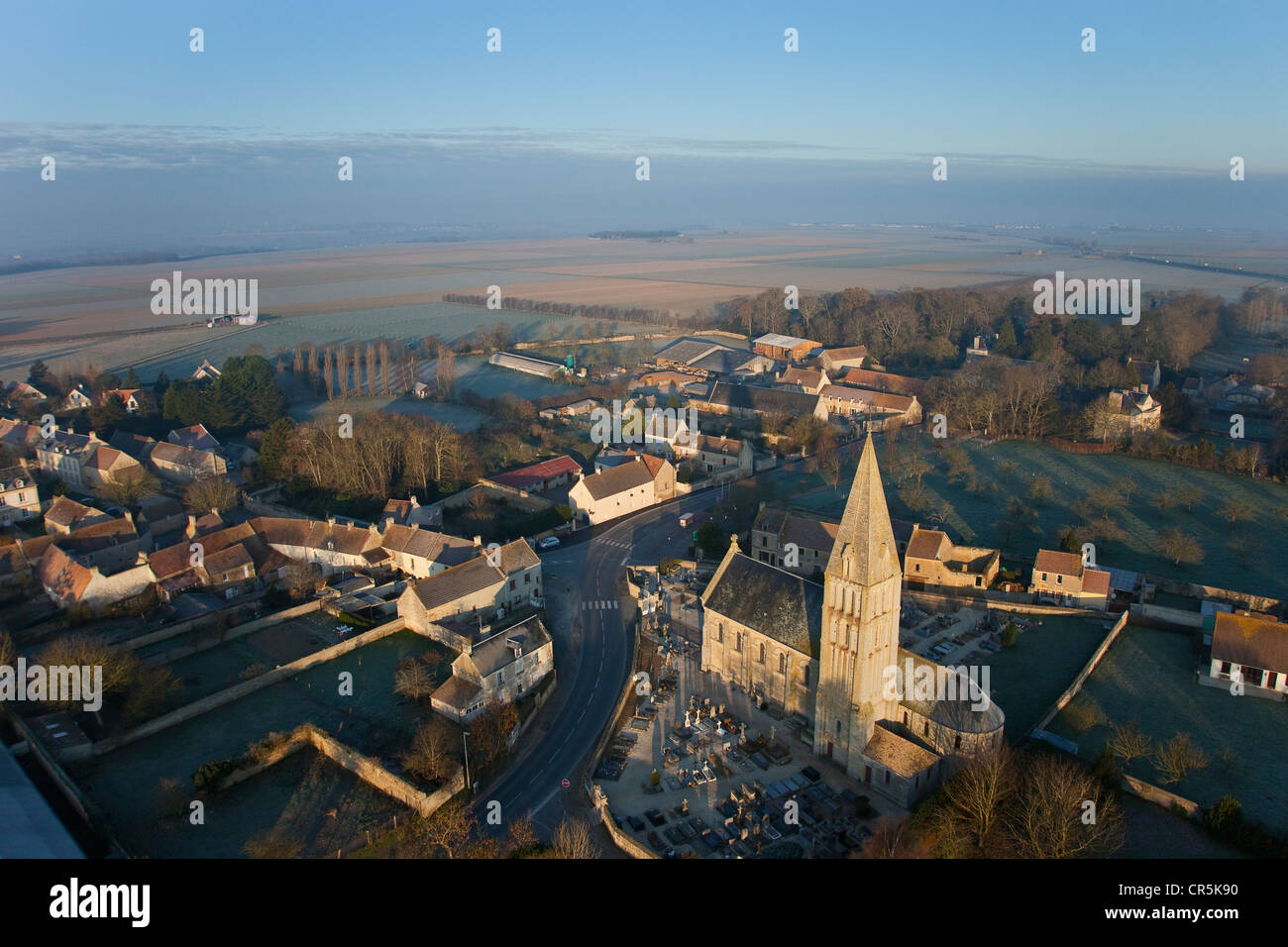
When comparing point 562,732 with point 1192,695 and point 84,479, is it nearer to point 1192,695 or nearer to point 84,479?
point 1192,695

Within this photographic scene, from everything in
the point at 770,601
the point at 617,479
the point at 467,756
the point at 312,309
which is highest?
the point at 312,309

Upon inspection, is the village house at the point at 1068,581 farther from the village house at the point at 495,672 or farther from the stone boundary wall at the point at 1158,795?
the village house at the point at 495,672

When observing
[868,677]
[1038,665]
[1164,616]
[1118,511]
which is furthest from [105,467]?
[1118,511]

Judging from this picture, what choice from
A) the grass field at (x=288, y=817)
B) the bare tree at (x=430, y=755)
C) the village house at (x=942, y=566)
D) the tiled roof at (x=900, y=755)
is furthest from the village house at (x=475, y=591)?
the village house at (x=942, y=566)

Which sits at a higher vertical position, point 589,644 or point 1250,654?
point 1250,654

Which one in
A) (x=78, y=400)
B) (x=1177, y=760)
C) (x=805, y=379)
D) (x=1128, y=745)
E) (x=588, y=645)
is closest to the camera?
(x=1177, y=760)

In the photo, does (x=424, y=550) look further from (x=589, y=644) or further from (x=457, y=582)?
(x=589, y=644)
